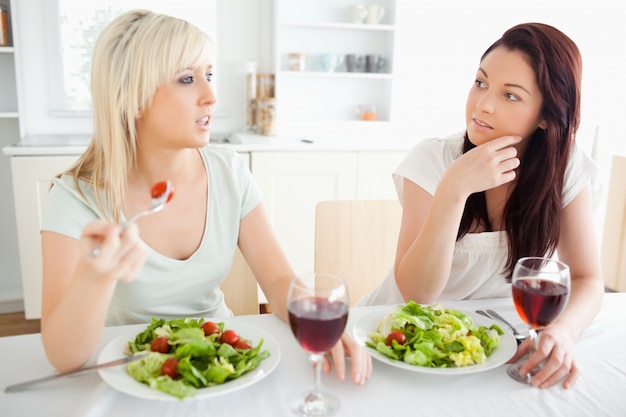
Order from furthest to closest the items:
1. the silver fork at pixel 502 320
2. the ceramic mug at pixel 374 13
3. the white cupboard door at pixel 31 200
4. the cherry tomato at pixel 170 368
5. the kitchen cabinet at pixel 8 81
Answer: the ceramic mug at pixel 374 13 < the kitchen cabinet at pixel 8 81 < the white cupboard door at pixel 31 200 < the silver fork at pixel 502 320 < the cherry tomato at pixel 170 368

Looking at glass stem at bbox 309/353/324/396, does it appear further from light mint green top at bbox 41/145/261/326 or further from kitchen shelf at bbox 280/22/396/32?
kitchen shelf at bbox 280/22/396/32

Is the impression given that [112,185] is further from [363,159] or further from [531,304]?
[363,159]

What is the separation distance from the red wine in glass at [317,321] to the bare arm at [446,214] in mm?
520

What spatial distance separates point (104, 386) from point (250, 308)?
687 millimetres

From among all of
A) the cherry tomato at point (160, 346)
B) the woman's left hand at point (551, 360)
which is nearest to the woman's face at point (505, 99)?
the woman's left hand at point (551, 360)

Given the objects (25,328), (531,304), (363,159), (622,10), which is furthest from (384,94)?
(531,304)

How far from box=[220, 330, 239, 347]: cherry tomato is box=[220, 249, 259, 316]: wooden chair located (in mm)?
548

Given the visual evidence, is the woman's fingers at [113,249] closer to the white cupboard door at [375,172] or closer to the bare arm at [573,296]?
the bare arm at [573,296]

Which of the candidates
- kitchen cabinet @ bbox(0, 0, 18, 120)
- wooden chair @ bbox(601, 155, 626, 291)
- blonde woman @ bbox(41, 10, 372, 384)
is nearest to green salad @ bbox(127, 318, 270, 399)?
blonde woman @ bbox(41, 10, 372, 384)

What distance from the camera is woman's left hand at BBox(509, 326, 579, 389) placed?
93 centimetres

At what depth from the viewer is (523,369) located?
0.95m

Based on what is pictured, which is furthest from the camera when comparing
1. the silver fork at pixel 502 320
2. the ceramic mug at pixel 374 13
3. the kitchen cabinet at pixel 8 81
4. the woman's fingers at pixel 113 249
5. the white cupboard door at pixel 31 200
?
→ the ceramic mug at pixel 374 13

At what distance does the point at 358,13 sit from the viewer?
10.0ft

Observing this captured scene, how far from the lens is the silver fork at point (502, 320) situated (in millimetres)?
1059
